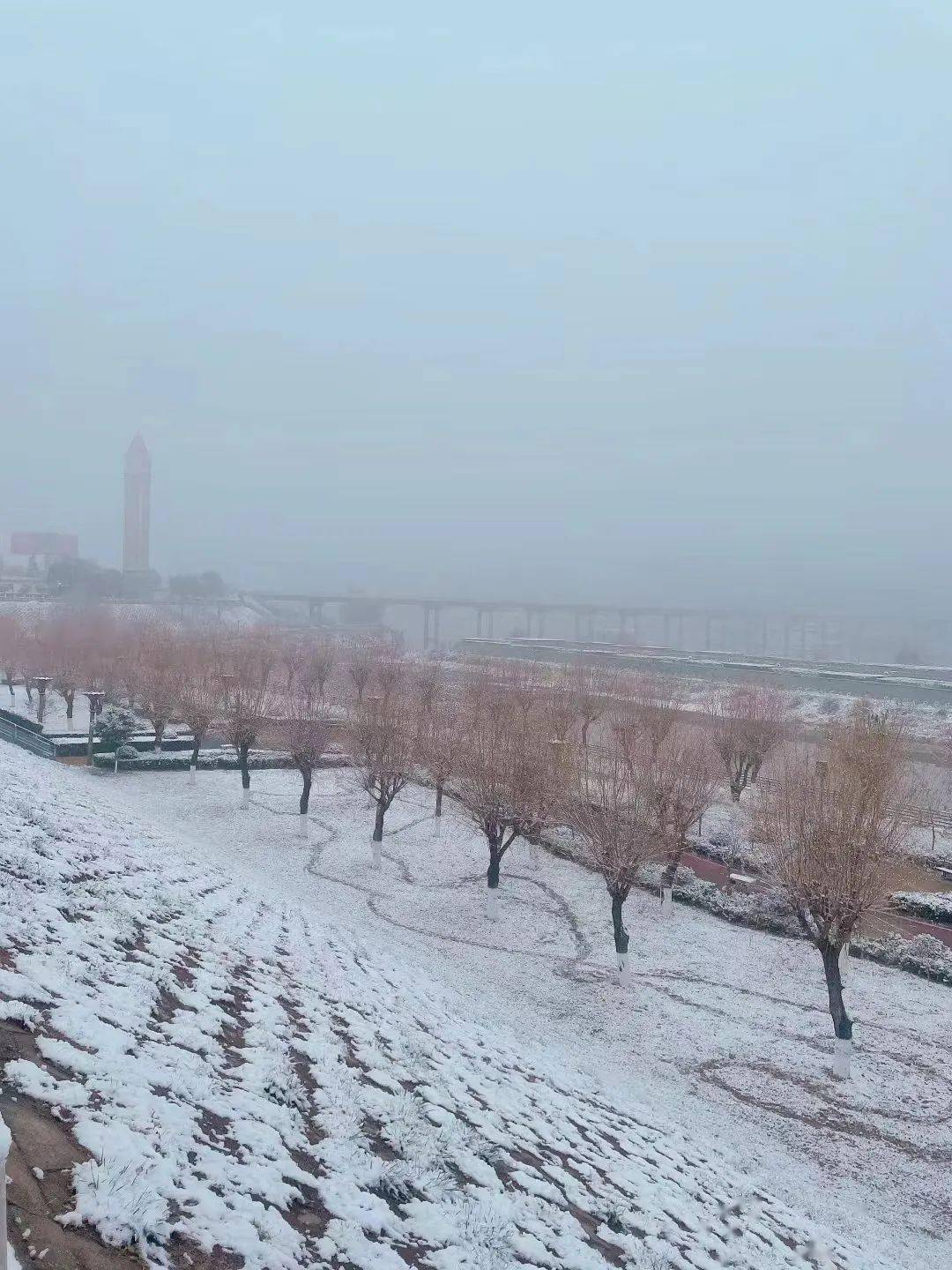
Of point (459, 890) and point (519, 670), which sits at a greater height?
point (519, 670)

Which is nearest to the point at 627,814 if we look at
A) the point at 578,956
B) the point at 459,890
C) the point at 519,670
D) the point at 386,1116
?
the point at 578,956

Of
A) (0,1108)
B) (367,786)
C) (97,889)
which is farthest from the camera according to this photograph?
(367,786)

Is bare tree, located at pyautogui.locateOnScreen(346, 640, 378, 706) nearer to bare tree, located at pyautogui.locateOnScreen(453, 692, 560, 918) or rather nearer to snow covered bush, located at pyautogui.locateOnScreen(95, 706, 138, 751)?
snow covered bush, located at pyautogui.locateOnScreen(95, 706, 138, 751)

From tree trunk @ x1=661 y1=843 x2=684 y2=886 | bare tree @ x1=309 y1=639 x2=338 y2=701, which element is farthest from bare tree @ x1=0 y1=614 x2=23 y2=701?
tree trunk @ x1=661 y1=843 x2=684 y2=886

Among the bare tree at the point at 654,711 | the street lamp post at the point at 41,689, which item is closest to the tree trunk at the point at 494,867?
the bare tree at the point at 654,711

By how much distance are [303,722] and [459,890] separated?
8678 millimetres

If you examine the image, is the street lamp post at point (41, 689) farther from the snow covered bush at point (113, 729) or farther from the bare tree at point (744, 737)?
the bare tree at point (744, 737)

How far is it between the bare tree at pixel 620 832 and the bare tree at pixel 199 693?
1848cm

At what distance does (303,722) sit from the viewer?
2797 centimetres

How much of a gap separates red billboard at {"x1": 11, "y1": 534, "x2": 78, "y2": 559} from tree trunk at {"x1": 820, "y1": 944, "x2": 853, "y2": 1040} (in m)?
165

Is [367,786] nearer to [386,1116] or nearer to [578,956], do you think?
[578,956]

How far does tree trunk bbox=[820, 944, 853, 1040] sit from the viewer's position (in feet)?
43.1

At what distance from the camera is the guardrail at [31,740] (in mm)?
35656

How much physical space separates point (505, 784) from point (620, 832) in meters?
4.08
